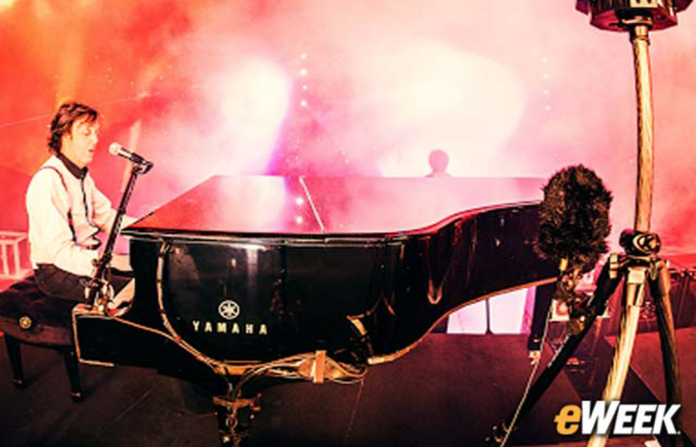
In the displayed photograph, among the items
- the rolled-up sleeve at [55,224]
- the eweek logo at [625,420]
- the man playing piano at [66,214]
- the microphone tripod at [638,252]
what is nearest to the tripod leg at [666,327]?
the microphone tripod at [638,252]

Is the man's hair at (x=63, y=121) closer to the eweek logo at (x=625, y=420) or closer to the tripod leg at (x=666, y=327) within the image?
the tripod leg at (x=666, y=327)

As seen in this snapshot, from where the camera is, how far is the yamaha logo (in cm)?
171

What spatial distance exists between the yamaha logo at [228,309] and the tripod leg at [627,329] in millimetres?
1142

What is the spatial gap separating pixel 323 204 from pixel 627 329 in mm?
1464

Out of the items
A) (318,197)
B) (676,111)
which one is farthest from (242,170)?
(676,111)

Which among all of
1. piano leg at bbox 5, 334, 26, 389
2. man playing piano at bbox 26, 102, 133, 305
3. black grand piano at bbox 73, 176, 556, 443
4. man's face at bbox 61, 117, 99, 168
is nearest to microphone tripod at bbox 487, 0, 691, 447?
black grand piano at bbox 73, 176, 556, 443

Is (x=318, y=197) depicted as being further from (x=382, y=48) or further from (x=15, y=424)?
(x=382, y=48)

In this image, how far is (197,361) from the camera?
178 cm

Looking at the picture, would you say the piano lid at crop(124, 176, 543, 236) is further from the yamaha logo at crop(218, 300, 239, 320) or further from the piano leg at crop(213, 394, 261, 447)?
the piano leg at crop(213, 394, 261, 447)

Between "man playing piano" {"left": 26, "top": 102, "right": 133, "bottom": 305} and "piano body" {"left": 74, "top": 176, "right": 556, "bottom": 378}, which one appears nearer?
"piano body" {"left": 74, "top": 176, "right": 556, "bottom": 378}

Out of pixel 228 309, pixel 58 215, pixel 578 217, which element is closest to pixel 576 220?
pixel 578 217

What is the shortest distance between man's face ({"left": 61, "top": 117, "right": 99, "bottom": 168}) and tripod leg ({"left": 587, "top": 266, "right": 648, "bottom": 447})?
2.46 meters

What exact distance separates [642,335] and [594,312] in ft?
8.77

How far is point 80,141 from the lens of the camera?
2.54m
